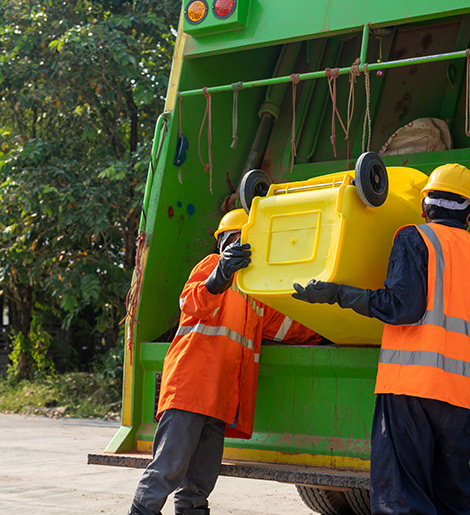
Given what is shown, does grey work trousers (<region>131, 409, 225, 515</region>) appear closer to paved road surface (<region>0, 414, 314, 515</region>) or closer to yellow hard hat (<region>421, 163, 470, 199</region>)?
paved road surface (<region>0, 414, 314, 515</region>)

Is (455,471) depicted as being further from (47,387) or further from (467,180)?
(47,387)

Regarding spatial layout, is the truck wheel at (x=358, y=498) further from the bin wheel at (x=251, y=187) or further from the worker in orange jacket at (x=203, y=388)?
the bin wheel at (x=251, y=187)

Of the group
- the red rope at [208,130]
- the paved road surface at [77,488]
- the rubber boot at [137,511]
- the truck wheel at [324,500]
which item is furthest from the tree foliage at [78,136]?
the rubber boot at [137,511]

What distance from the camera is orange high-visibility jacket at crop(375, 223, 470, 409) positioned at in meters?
2.35

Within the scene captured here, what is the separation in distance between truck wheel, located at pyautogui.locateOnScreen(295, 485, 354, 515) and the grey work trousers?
0.92 m

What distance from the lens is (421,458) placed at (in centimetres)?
234

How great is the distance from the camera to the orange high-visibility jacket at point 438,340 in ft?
7.72

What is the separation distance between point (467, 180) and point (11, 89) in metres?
8.19

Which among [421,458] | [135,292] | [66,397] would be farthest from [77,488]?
[66,397]

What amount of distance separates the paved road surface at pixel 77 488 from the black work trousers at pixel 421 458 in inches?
72.3

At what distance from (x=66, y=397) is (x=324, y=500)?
6584mm

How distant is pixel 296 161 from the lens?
158 inches

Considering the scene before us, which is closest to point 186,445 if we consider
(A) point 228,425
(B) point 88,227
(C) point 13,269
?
(A) point 228,425

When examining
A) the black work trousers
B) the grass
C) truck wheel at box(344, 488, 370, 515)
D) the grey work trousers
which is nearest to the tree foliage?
the grass
